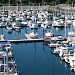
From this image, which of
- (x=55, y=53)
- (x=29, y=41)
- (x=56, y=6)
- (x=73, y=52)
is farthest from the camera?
(x=56, y=6)

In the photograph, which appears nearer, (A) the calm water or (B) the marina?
(B) the marina

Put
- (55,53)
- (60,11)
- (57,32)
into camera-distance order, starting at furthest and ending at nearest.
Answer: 1. (60,11)
2. (57,32)
3. (55,53)

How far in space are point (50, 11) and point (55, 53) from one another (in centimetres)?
2912

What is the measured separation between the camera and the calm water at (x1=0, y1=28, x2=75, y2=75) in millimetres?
23320

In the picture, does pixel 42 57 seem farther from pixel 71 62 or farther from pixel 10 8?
pixel 10 8

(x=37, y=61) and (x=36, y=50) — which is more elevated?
(x=36, y=50)

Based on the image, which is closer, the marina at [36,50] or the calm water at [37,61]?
the marina at [36,50]

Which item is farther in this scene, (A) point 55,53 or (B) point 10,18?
(B) point 10,18

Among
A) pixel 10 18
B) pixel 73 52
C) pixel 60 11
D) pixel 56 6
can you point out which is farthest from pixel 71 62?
pixel 56 6

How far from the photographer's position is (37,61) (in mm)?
25922

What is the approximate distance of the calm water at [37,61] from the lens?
76.5 ft

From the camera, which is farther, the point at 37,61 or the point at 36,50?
the point at 36,50

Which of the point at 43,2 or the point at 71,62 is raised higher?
the point at 43,2

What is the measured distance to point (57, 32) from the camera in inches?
1479
